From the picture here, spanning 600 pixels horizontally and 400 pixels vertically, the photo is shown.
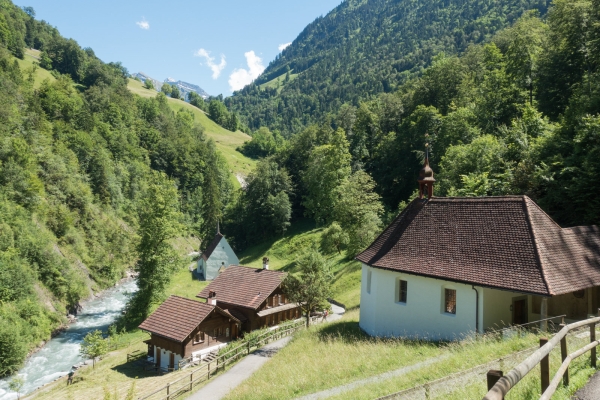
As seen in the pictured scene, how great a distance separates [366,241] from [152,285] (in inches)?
878

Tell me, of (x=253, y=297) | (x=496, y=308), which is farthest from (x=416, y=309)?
(x=253, y=297)

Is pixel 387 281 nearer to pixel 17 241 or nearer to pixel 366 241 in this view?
pixel 366 241

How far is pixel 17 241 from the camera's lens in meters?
45.3

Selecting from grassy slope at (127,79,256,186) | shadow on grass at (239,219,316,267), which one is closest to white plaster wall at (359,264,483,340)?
shadow on grass at (239,219,316,267)

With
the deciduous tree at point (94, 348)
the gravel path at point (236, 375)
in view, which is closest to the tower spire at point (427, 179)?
the gravel path at point (236, 375)

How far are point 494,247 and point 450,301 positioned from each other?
3.39 m

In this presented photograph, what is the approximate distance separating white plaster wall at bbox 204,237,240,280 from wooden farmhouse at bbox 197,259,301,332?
20.8m

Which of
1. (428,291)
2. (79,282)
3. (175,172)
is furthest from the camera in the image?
(175,172)

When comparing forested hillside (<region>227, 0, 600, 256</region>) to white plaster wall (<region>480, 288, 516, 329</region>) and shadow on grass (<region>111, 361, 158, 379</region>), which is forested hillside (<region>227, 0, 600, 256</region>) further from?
shadow on grass (<region>111, 361, 158, 379</region>)

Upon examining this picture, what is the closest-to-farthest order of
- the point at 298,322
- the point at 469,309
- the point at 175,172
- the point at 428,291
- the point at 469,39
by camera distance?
1. the point at 469,309
2. the point at 428,291
3. the point at 298,322
4. the point at 175,172
5. the point at 469,39

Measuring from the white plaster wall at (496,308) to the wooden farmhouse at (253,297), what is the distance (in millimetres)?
20688

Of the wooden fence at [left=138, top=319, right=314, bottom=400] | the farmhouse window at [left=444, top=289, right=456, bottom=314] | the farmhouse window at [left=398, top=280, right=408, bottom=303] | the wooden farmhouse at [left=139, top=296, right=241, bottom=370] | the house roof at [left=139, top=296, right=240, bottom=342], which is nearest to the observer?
the farmhouse window at [left=444, top=289, right=456, bottom=314]

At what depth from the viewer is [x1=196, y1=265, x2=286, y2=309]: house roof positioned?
3784cm

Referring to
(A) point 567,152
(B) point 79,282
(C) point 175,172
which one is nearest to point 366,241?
(A) point 567,152
